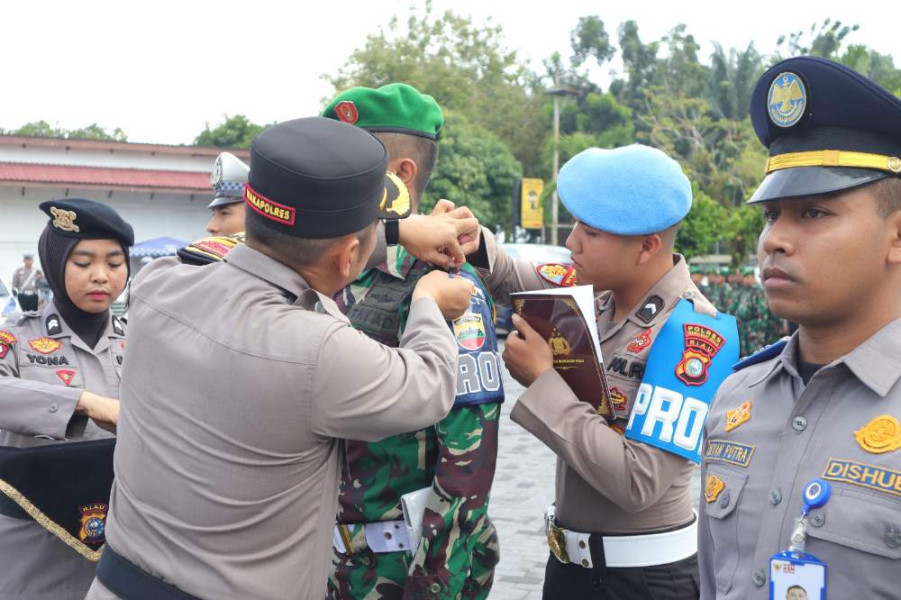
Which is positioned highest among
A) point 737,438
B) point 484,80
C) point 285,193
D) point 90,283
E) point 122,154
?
point 285,193

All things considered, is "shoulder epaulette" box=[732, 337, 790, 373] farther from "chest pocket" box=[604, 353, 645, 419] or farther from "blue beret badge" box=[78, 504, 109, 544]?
"blue beret badge" box=[78, 504, 109, 544]

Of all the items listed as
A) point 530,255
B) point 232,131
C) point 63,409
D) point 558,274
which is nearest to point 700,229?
point 530,255

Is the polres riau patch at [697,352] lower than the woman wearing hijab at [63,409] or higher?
higher

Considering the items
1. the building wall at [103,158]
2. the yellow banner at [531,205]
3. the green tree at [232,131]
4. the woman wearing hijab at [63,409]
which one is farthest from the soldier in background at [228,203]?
the green tree at [232,131]

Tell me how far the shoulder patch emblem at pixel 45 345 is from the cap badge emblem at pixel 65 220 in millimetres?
409

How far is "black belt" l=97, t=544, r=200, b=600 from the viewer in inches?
75.6

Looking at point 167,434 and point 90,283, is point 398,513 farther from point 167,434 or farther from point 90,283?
point 90,283

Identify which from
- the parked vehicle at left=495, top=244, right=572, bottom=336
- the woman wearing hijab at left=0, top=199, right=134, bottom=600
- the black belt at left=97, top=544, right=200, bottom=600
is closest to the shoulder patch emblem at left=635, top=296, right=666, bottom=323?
the black belt at left=97, top=544, right=200, bottom=600

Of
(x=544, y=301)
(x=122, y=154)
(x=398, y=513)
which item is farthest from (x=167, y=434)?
(x=122, y=154)

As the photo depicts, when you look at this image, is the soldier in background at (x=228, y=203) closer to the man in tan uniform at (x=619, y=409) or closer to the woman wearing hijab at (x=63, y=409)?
the woman wearing hijab at (x=63, y=409)

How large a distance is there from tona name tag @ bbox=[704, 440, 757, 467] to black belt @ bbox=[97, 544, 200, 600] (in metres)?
1.10

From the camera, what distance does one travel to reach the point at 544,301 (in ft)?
7.59

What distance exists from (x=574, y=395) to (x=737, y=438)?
59cm

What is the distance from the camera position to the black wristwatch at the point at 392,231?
7.86ft
